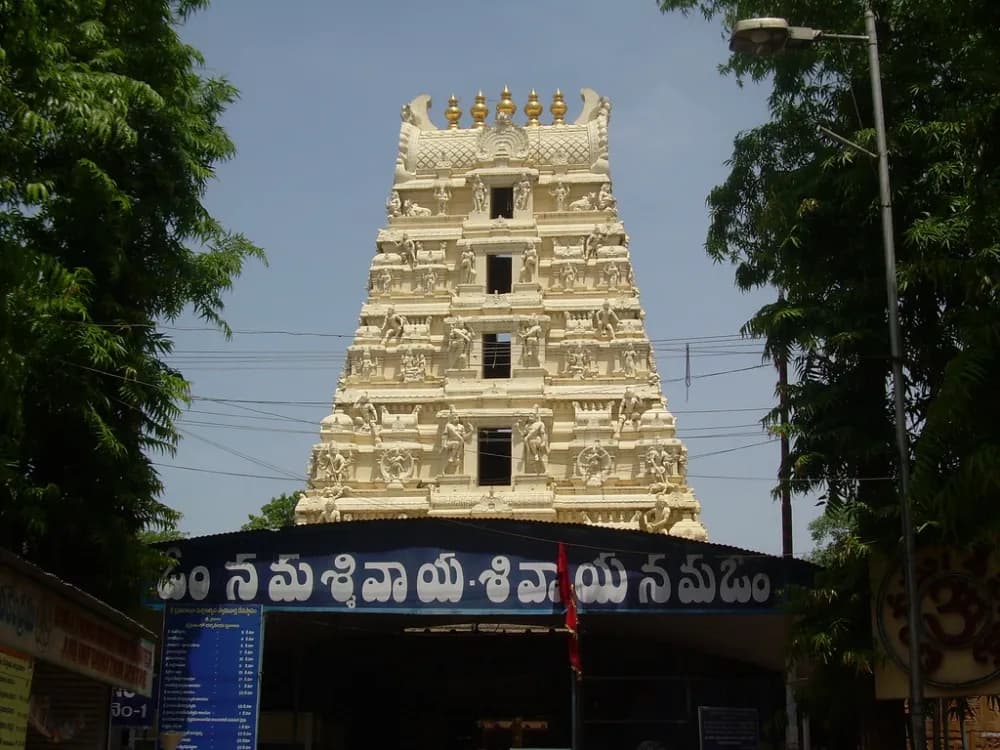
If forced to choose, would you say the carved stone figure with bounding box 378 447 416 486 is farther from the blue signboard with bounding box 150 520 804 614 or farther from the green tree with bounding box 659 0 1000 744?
the green tree with bounding box 659 0 1000 744

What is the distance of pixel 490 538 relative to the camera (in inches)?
819

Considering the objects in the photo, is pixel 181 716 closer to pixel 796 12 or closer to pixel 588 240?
pixel 796 12

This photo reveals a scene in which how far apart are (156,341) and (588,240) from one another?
17599mm

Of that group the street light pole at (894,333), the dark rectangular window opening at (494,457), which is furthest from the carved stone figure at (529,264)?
the street light pole at (894,333)

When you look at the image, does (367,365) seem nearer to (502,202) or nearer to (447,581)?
(502,202)

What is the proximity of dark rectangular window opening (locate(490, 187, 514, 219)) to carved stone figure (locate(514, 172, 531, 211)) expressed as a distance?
413 millimetres

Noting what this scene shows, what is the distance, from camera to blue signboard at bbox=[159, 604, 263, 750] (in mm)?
20234

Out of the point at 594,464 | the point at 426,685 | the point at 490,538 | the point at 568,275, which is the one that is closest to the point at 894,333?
the point at 490,538

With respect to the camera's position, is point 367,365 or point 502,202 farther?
point 502,202

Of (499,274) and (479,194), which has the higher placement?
(479,194)

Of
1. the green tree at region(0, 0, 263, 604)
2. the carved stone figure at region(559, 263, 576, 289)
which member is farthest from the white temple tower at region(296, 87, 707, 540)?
the green tree at region(0, 0, 263, 604)

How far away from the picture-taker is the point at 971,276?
11875mm

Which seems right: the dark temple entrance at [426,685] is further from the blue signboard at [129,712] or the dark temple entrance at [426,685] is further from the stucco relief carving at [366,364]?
the stucco relief carving at [366,364]

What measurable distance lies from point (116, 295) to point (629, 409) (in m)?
16.4
